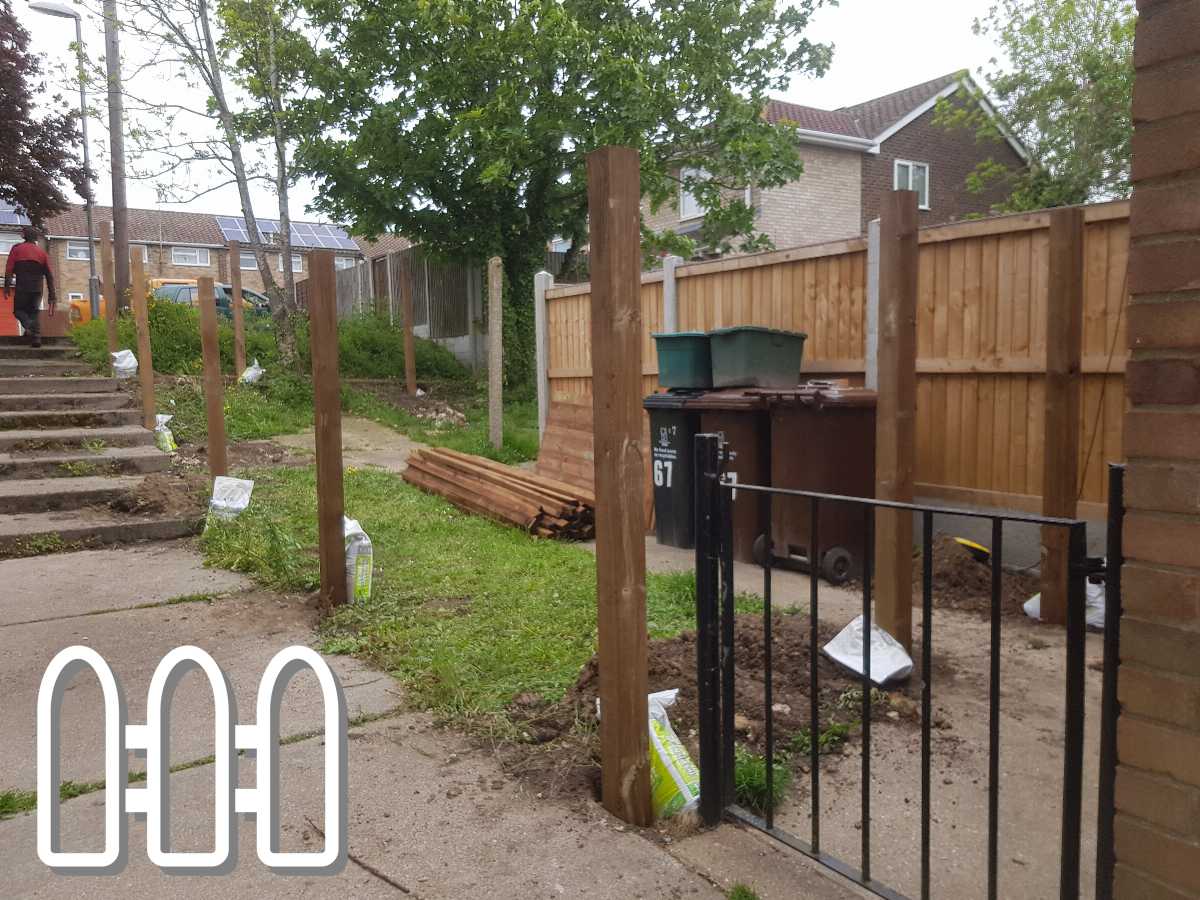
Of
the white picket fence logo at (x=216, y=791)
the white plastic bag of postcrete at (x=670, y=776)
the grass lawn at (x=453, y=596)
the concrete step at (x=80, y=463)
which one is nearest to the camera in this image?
the white picket fence logo at (x=216, y=791)

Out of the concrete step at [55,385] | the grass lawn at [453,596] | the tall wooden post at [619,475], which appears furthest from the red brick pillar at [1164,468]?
the concrete step at [55,385]

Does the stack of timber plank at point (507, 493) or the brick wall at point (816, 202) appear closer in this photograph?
the stack of timber plank at point (507, 493)

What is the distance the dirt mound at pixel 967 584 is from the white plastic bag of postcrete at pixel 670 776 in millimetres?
2869

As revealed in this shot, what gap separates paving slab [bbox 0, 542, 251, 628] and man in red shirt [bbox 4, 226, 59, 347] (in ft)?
22.9

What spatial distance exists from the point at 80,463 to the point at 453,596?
4.62 m

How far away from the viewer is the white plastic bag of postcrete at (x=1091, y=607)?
4.80m

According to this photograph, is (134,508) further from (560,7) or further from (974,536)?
(560,7)

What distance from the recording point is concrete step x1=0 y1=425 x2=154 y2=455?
837 centimetres

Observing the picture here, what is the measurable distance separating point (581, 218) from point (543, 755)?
14.3 m

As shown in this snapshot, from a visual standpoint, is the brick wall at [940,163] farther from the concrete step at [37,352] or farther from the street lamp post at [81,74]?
the concrete step at [37,352]

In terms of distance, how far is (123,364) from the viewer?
1116cm

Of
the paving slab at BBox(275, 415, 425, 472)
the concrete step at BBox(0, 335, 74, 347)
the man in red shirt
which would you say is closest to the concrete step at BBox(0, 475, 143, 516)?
the paving slab at BBox(275, 415, 425, 472)

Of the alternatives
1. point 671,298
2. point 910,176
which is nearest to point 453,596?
point 671,298

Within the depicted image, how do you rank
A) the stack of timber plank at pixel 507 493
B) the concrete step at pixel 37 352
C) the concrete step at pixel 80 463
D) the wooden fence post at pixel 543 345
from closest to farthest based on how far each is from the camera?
the stack of timber plank at pixel 507 493, the concrete step at pixel 80 463, the wooden fence post at pixel 543 345, the concrete step at pixel 37 352
